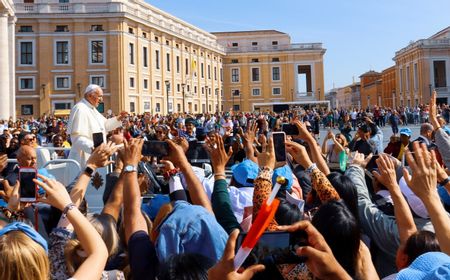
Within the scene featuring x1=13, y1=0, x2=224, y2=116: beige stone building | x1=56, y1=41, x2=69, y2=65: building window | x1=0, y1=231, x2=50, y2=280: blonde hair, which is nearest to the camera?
x1=0, y1=231, x2=50, y2=280: blonde hair

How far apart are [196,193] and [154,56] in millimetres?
49261

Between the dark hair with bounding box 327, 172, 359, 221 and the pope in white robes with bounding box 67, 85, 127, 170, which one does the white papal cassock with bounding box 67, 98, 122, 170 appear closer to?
the pope in white robes with bounding box 67, 85, 127, 170

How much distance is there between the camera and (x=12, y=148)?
400 inches

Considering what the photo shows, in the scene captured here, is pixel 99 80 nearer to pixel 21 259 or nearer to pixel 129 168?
pixel 129 168

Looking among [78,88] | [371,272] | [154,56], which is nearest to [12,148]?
[371,272]

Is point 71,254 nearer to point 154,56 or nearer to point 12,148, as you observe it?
point 12,148

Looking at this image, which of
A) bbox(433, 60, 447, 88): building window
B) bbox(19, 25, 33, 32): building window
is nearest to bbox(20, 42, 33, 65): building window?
bbox(19, 25, 33, 32): building window

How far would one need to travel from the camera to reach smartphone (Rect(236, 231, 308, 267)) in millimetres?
1888

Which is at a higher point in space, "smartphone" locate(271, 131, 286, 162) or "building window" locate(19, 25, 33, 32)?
"building window" locate(19, 25, 33, 32)

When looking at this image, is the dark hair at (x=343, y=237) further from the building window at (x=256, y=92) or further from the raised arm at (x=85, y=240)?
the building window at (x=256, y=92)

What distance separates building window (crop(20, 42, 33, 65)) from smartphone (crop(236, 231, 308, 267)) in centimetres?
4776

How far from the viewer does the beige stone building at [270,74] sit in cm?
6875

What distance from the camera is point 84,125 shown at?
252 inches

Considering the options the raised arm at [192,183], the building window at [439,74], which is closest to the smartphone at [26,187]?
the raised arm at [192,183]
